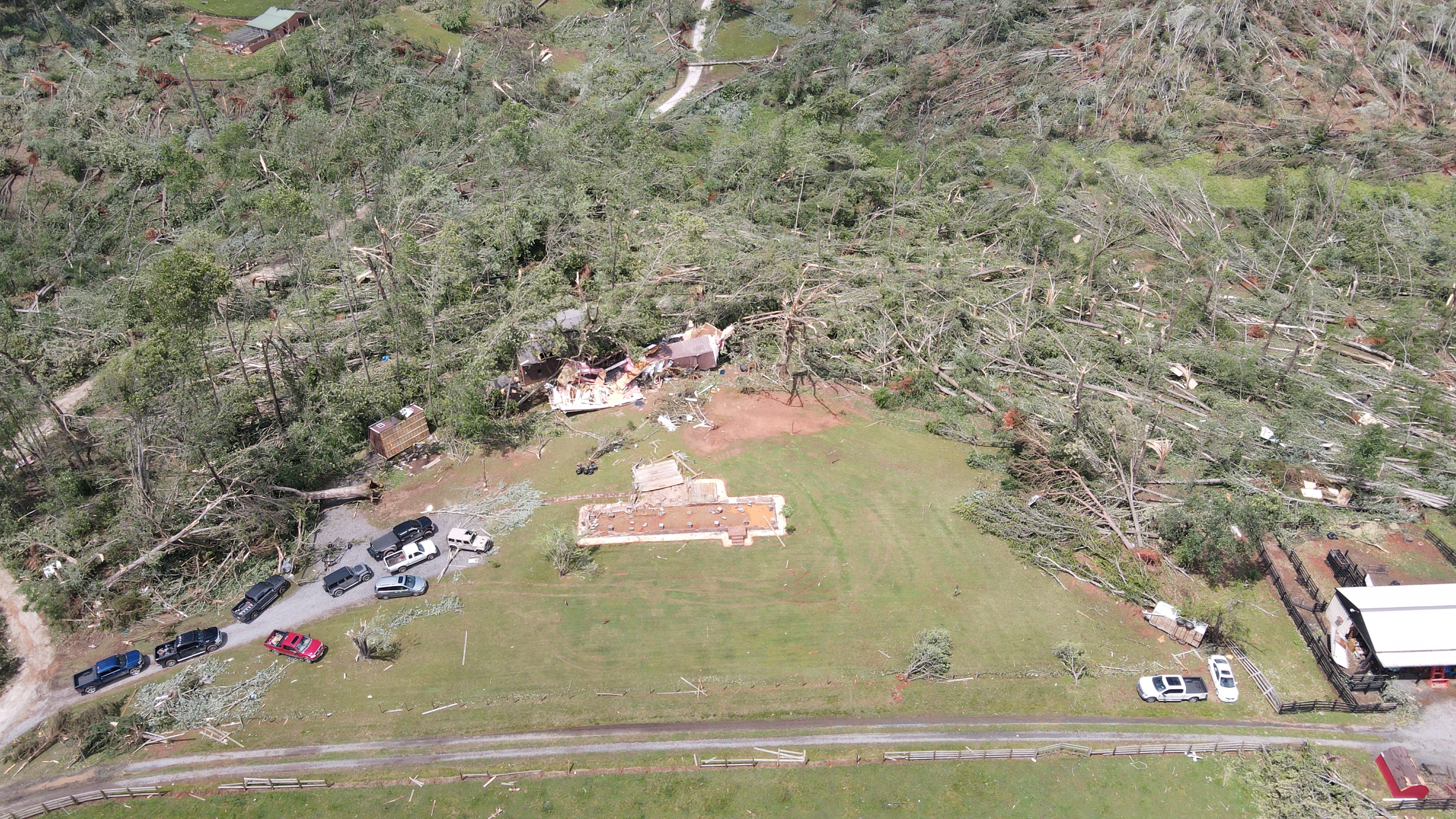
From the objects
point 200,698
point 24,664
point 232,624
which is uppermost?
point 24,664

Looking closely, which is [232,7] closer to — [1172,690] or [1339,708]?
[1172,690]

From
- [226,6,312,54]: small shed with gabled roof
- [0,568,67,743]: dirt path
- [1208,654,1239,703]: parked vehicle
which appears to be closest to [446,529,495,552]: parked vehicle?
[0,568,67,743]: dirt path

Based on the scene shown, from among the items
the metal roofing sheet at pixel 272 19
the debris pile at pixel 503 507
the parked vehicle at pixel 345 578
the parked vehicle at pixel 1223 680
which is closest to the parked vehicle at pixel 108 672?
the parked vehicle at pixel 345 578

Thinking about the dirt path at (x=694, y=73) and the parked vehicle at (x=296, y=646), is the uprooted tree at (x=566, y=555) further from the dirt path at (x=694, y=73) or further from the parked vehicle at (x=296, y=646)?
the dirt path at (x=694, y=73)

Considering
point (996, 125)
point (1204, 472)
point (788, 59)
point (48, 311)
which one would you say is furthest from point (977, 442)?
point (48, 311)

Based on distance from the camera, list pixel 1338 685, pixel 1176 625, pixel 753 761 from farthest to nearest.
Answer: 1. pixel 1176 625
2. pixel 1338 685
3. pixel 753 761

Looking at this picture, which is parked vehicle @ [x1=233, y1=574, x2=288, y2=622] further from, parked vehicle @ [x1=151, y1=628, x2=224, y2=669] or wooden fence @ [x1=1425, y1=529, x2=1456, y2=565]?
wooden fence @ [x1=1425, y1=529, x2=1456, y2=565]

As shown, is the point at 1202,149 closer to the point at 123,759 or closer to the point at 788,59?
the point at 788,59

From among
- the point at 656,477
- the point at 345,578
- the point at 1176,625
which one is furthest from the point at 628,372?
the point at 1176,625
